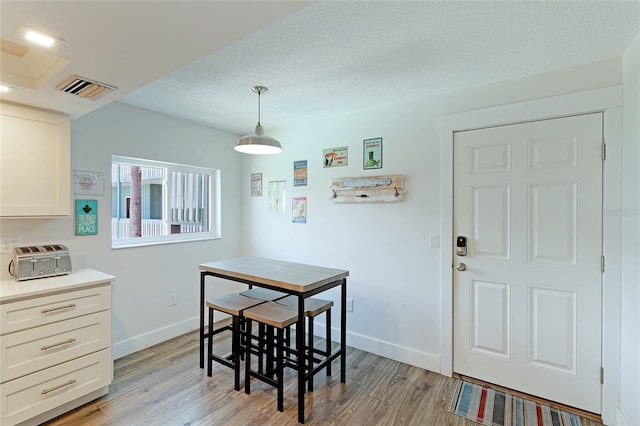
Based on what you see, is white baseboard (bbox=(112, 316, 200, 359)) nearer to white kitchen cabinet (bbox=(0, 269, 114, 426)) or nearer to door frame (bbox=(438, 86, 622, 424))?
white kitchen cabinet (bbox=(0, 269, 114, 426))

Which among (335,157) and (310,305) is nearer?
(310,305)

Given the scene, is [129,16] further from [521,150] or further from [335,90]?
[521,150]

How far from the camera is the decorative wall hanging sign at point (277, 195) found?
3593mm

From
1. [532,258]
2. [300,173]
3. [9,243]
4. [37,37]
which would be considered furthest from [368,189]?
[9,243]

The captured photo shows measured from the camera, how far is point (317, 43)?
180 centimetres

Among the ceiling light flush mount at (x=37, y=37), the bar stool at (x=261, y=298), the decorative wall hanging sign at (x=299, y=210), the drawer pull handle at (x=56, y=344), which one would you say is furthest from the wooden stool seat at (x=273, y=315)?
the ceiling light flush mount at (x=37, y=37)

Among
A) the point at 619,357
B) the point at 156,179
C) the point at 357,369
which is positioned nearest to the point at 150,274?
the point at 156,179

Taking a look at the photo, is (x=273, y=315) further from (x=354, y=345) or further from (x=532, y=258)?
(x=532, y=258)

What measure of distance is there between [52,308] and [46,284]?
17 cm

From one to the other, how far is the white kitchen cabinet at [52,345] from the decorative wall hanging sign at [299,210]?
72.4 inches

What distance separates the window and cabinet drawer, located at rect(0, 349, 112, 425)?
1100 millimetres

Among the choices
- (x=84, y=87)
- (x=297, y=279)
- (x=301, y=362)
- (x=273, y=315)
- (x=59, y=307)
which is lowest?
(x=301, y=362)

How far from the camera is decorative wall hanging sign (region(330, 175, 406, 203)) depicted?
277 cm

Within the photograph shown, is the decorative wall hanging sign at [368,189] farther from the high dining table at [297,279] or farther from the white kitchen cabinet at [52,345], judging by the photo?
the white kitchen cabinet at [52,345]
